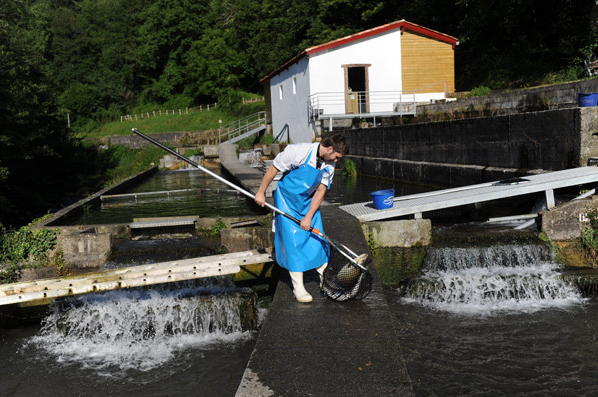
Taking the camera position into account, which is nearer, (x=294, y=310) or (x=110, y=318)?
(x=294, y=310)

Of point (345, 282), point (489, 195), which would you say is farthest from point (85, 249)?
point (489, 195)

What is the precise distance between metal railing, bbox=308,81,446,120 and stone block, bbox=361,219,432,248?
18689 millimetres

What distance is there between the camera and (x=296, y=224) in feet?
16.3

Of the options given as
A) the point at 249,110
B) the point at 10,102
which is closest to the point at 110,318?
the point at 10,102

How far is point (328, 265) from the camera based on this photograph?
5.10m

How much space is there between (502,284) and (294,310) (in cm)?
346

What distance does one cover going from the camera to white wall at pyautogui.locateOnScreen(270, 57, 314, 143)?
28.3 metres

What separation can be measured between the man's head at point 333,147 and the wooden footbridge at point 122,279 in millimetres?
1962

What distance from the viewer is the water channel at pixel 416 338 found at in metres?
5.21

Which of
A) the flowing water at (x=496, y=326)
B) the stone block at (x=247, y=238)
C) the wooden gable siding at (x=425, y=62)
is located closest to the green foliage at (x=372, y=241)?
the flowing water at (x=496, y=326)

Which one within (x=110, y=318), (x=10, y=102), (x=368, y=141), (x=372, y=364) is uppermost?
(x=10, y=102)

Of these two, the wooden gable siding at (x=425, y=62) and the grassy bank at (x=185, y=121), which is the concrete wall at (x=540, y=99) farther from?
the grassy bank at (x=185, y=121)

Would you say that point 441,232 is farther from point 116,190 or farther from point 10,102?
point 10,102

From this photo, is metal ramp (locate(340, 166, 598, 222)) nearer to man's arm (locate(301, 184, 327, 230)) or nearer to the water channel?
the water channel
